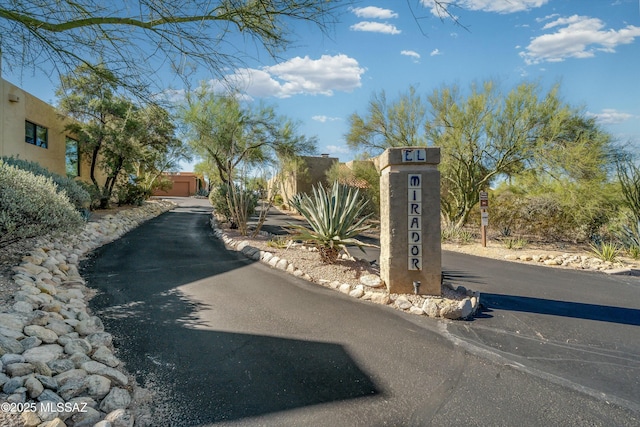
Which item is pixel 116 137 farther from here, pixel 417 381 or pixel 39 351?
pixel 417 381

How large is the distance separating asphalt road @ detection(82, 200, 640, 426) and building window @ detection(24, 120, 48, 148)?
426 inches

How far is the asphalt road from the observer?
2.53 meters

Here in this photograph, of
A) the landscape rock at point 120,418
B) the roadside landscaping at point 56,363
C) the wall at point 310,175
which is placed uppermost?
the wall at point 310,175

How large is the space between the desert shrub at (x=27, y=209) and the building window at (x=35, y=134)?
1021 centimetres

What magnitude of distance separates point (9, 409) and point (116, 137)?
14712 mm

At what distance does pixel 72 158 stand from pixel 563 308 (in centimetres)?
1952

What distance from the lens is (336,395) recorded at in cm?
270

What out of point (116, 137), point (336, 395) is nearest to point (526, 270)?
point (336, 395)

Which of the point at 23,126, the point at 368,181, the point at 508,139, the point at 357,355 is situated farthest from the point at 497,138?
the point at 23,126

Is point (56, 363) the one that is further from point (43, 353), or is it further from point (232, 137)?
point (232, 137)

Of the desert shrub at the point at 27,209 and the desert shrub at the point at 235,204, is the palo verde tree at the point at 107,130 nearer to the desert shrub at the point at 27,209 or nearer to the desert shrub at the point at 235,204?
the desert shrub at the point at 235,204

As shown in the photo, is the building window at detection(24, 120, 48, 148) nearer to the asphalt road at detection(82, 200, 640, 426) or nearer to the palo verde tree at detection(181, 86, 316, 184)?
the palo verde tree at detection(181, 86, 316, 184)

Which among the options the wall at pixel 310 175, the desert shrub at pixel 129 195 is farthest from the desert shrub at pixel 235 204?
the wall at pixel 310 175

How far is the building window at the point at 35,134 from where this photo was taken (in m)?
13.0
